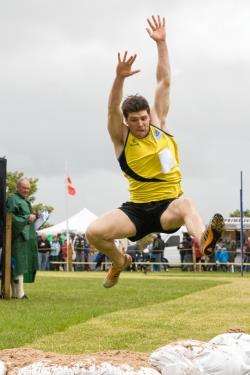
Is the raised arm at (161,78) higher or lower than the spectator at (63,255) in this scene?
higher

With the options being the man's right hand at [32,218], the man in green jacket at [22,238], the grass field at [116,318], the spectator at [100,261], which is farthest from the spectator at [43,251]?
the man's right hand at [32,218]

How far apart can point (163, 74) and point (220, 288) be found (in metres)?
11.0

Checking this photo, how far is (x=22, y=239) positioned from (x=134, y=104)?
823cm

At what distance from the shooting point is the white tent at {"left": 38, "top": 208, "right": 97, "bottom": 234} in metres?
39.8

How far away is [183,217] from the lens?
794cm

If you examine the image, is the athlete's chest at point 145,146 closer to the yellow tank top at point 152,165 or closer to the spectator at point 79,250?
the yellow tank top at point 152,165

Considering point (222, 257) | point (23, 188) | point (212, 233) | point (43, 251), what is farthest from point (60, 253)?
point (212, 233)

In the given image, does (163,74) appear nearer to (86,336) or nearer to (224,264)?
(86,336)

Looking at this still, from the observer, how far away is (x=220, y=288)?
61.8 ft

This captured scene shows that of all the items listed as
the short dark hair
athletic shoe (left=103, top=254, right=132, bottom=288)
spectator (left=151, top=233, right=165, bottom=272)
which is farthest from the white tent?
the short dark hair

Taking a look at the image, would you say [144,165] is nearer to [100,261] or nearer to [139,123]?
[139,123]

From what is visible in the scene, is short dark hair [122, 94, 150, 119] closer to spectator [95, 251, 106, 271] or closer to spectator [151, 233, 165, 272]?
spectator [95, 251, 106, 271]

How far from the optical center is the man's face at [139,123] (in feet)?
26.3

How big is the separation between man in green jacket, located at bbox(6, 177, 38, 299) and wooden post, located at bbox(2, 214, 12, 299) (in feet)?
0.36
